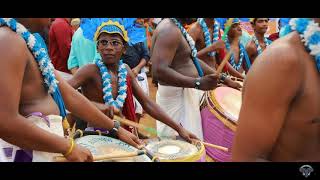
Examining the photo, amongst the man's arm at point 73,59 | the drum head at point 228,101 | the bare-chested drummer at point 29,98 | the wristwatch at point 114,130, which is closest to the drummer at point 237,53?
the drum head at point 228,101

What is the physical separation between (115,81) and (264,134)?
6.67 feet

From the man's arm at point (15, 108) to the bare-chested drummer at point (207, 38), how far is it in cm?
284

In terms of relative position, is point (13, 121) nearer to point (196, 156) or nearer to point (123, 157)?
point (123, 157)

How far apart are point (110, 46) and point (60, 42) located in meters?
2.29

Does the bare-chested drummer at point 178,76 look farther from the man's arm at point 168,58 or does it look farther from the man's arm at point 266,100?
the man's arm at point 266,100

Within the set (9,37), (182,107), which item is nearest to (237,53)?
(182,107)

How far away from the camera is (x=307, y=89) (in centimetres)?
171

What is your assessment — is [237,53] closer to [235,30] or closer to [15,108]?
[235,30]

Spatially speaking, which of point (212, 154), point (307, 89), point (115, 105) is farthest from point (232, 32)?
point (307, 89)

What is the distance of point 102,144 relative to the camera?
8.95 ft

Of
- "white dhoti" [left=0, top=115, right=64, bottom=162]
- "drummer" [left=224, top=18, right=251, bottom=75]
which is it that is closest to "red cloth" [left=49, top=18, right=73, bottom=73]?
"drummer" [left=224, top=18, right=251, bottom=75]

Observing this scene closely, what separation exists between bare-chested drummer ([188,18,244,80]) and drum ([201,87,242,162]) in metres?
0.59

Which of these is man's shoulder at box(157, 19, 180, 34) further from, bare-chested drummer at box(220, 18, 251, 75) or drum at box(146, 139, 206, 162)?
drum at box(146, 139, 206, 162)
